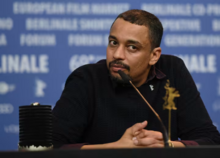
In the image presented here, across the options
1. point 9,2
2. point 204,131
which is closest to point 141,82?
point 204,131

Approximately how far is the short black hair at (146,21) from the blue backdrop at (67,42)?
93cm

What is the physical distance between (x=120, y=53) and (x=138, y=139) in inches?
17.6

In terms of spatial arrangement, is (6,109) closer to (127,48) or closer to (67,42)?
(67,42)

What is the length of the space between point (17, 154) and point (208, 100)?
2198 mm

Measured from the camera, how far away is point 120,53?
5.62ft

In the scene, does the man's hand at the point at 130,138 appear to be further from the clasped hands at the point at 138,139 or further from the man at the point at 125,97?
the man at the point at 125,97

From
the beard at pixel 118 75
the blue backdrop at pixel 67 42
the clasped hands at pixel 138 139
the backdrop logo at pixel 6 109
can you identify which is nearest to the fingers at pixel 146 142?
the clasped hands at pixel 138 139

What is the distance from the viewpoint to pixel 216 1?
2840 mm

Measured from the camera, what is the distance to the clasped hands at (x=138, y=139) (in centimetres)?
145

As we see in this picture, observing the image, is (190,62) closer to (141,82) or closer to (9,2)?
(141,82)

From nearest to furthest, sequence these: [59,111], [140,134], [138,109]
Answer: [140,134] < [59,111] < [138,109]

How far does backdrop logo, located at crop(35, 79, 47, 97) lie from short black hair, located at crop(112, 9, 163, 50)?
3.68ft

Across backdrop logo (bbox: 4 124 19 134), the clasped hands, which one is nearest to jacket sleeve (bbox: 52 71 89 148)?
the clasped hands

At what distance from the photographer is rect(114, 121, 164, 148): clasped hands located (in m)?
1.45
